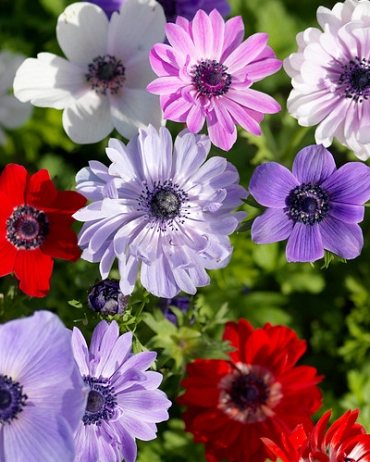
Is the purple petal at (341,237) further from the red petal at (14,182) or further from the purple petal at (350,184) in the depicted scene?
the red petal at (14,182)

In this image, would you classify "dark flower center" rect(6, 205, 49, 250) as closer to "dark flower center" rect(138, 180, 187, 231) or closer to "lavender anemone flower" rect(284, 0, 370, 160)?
"dark flower center" rect(138, 180, 187, 231)

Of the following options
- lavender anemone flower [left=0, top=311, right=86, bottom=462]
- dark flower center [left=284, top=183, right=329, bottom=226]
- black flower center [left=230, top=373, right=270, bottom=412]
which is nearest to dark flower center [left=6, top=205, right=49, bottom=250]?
lavender anemone flower [left=0, top=311, right=86, bottom=462]

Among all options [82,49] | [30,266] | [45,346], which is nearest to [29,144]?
[82,49]

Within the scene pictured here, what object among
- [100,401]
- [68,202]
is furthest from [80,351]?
[68,202]

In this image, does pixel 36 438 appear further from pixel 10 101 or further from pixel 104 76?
pixel 10 101

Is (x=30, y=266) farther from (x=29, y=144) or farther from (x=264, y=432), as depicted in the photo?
(x=29, y=144)
